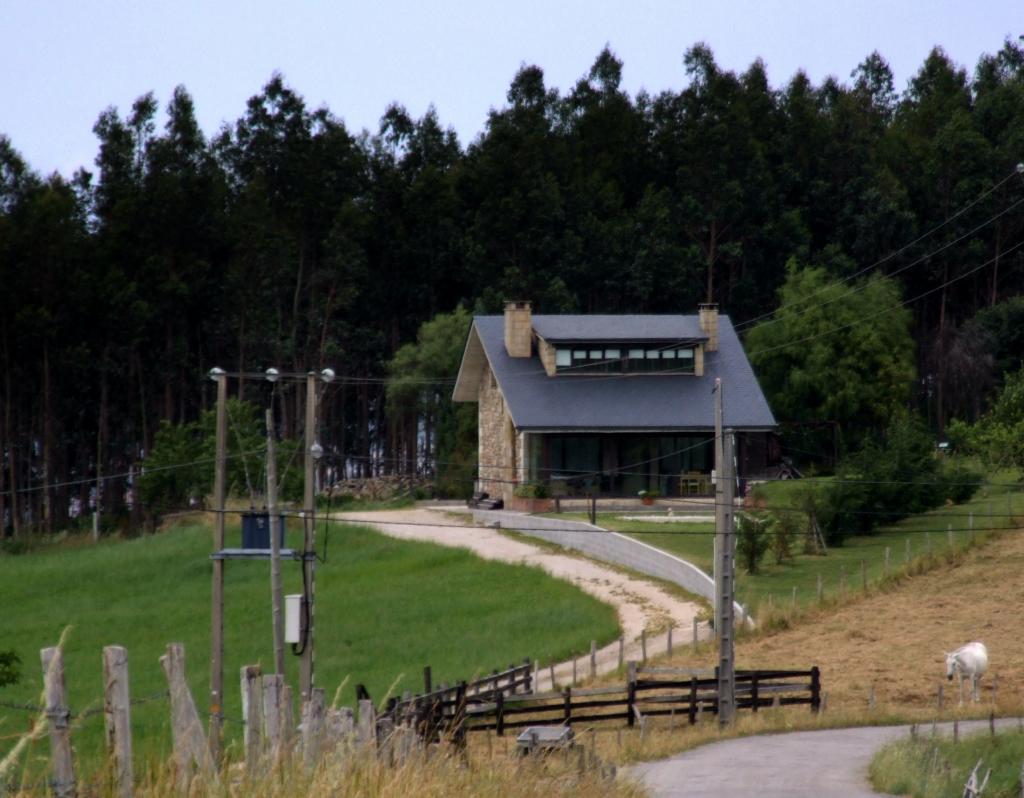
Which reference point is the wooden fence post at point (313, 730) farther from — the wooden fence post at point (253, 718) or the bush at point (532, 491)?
the bush at point (532, 491)

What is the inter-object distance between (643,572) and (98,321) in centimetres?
3946

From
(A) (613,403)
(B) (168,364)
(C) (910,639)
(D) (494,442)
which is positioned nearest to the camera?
(C) (910,639)

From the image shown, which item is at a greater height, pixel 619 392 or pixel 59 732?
pixel 619 392

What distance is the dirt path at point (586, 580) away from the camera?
40.6 meters

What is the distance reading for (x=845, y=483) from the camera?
172ft

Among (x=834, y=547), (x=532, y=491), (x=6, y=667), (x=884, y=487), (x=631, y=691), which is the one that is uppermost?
(x=884, y=487)

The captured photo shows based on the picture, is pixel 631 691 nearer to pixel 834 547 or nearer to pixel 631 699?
pixel 631 699

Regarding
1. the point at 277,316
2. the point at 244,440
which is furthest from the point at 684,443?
the point at 277,316

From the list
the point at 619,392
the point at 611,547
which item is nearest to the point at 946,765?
the point at 611,547

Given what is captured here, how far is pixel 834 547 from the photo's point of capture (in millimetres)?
52156

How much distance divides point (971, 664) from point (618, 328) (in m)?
35.9

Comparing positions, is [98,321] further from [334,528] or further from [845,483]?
[845,483]

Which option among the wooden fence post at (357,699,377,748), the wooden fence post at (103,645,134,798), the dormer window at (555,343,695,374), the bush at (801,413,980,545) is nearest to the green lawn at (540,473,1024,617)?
the bush at (801,413,980,545)

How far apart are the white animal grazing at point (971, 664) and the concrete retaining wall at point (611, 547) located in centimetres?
817
